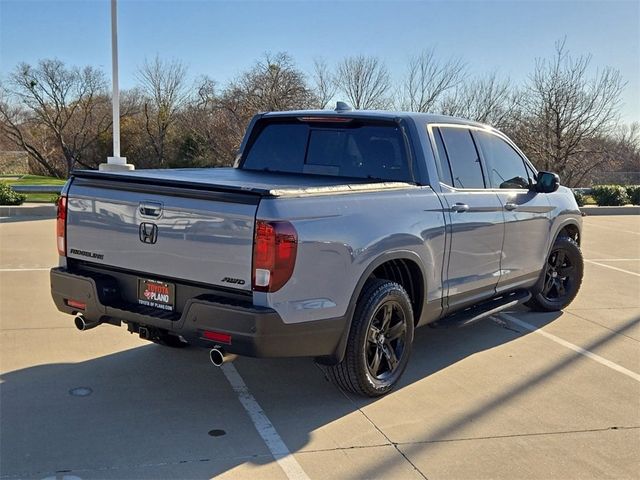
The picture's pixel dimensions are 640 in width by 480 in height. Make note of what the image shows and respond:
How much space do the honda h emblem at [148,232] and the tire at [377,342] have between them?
Answer: 1388 millimetres

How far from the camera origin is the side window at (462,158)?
5258mm

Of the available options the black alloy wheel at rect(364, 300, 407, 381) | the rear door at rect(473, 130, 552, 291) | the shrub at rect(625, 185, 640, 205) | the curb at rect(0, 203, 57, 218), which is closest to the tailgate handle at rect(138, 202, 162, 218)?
the black alloy wheel at rect(364, 300, 407, 381)

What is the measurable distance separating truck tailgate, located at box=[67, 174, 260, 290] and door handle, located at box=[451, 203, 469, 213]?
79.0 inches

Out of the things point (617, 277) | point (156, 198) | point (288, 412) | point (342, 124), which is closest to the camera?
point (156, 198)

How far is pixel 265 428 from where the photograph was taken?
12.9 feet

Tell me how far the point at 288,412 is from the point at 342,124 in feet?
7.91

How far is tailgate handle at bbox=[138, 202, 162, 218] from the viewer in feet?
12.7

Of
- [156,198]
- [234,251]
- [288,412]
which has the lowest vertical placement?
[288,412]

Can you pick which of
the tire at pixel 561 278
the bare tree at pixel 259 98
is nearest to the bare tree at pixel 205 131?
the bare tree at pixel 259 98

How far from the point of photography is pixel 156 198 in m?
3.91

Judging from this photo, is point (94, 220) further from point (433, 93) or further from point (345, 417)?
point (433, 93)

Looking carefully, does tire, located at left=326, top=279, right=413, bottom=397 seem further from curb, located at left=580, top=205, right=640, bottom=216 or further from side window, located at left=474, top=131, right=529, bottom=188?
curb, located at left=580, top=205, right=640, bottom=216

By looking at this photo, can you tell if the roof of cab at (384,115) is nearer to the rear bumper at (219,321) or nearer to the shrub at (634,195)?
the rear bumper at (219,321)

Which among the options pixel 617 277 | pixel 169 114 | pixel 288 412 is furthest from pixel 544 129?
pixel 288 412
